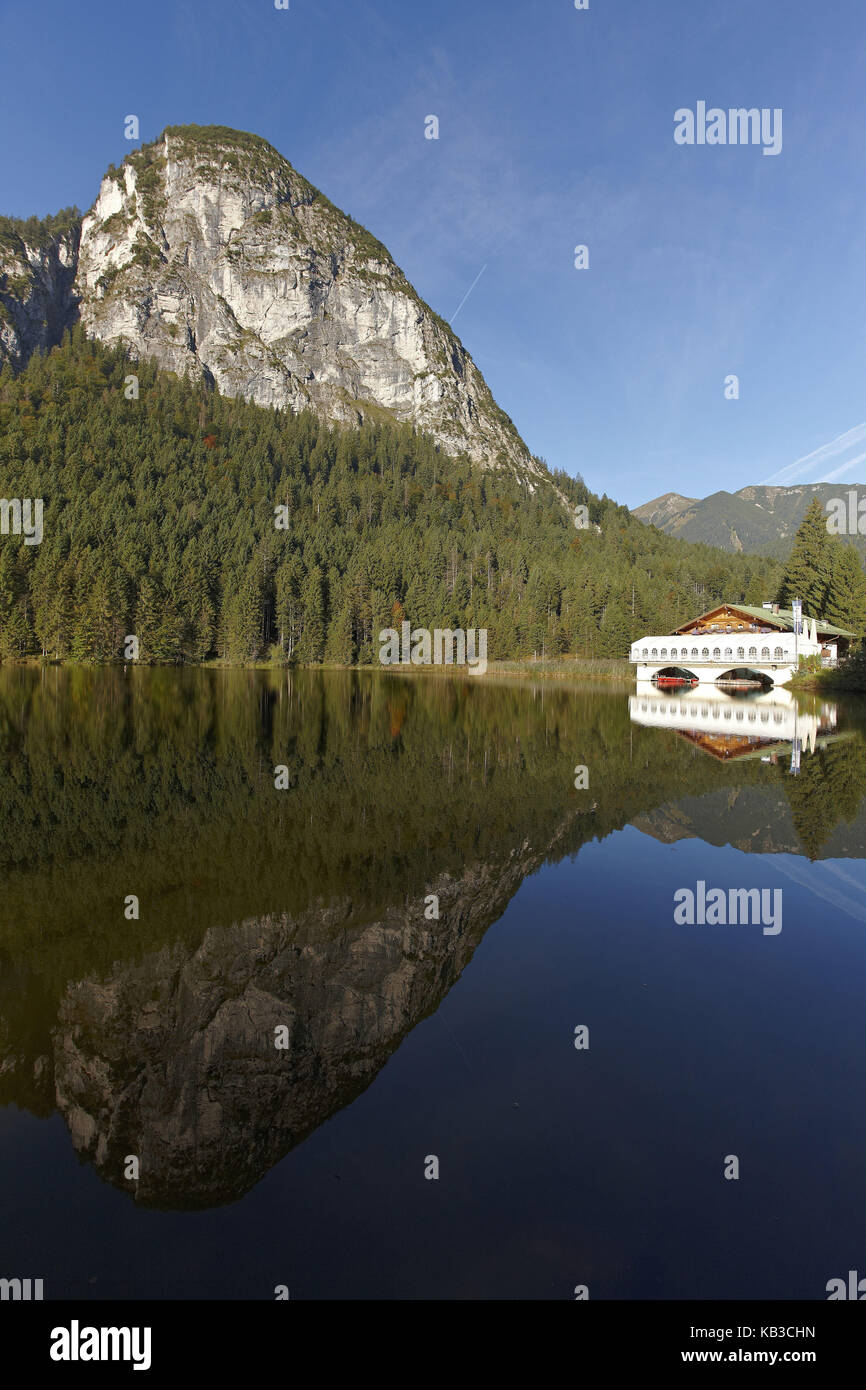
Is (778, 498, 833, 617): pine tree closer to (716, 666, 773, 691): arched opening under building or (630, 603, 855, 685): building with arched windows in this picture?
(630, 603, 855, 685): building with arched windows

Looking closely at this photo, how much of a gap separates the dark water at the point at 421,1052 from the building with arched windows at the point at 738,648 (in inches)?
2404

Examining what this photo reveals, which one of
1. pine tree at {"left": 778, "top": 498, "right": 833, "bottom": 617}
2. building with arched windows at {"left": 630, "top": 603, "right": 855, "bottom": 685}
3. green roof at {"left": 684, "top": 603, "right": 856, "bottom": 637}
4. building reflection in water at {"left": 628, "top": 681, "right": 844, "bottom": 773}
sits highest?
pine tree at {"left": 778, "top": 498, "right": 833, "bottom": 617}

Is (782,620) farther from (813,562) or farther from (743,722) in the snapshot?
(743,722)

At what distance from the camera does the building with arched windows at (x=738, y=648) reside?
227 feet

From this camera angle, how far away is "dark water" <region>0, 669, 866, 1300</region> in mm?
3947

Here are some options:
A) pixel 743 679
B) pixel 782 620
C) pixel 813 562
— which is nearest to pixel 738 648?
pixel 743 679

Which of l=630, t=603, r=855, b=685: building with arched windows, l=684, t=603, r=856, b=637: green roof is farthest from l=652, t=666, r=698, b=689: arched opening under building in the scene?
l=684, t=603, r=856, b=637: green roof

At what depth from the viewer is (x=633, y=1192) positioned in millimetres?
4305

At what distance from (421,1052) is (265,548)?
365ft

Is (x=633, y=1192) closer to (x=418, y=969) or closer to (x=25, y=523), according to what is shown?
(x=418, y=969)

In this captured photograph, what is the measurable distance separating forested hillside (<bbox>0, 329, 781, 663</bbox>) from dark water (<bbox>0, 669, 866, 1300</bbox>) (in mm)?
84822

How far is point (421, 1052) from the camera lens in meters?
5.98
